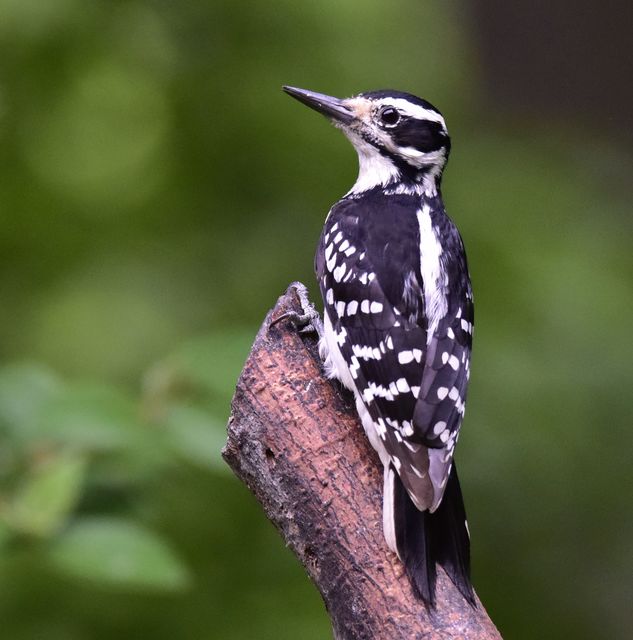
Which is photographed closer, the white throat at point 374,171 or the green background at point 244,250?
the white throat at point 374,171

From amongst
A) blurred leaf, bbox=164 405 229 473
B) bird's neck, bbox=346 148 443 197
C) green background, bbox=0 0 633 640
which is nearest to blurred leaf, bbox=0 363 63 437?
blurred leaf, bbox=164 405 229 473

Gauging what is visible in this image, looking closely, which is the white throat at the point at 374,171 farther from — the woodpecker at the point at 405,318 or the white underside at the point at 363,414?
the white underside at the point at 363,414

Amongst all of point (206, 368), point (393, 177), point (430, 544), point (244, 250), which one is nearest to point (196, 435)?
point (206, 368)

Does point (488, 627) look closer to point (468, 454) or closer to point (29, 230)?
point (468, 454)

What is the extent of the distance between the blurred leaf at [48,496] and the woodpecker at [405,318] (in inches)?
29.0

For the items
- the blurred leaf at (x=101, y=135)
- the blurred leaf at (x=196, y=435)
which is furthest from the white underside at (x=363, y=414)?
the blurred leaf at (x=101, y=135)

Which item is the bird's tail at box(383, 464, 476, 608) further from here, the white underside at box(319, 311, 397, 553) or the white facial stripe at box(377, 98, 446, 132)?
the white facial stripe at box(377, 98, 446, 132)

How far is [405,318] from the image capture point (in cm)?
296

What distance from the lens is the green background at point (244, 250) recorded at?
3828 mm

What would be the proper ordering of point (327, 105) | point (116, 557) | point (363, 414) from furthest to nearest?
1. point (327, 105)
2. point (363, 414)
3. point (116, 557)

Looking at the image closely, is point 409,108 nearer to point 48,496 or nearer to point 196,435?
point 196,435

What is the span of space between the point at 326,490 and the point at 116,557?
572 millimetres

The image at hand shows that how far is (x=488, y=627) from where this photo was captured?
2426 mm

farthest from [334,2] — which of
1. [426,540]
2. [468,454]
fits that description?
[426,540]
